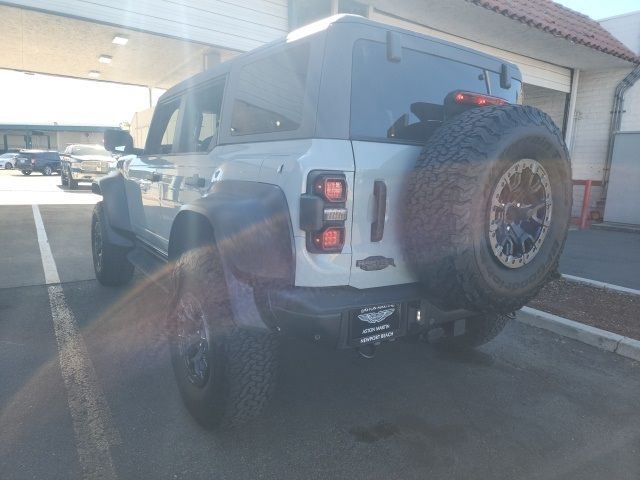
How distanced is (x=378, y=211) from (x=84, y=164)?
17.9 metres

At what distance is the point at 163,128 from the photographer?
4.30m

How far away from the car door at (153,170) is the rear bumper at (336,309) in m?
2.00

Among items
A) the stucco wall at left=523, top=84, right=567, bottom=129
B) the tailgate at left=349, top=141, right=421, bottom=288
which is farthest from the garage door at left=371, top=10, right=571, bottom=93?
the tailgate at left=349, top=141, right=421, bottom=288

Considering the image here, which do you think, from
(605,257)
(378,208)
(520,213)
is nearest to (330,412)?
(378,208)

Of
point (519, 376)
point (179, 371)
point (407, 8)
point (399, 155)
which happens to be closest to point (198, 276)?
point (179, 371)

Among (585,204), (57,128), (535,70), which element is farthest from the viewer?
(57,128)

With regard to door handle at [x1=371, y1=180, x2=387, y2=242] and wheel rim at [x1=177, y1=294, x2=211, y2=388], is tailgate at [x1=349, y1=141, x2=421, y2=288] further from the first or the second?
wheel rim at [x1=177, y1=294, x2=211, y2=388]

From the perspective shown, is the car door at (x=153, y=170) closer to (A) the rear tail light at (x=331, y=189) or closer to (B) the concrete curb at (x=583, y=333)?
(A) the rear tail light at (x=331, y=189)

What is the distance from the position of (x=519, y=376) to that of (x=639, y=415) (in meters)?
0.73

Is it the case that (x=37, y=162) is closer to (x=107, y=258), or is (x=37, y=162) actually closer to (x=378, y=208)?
(x=107, y=258)

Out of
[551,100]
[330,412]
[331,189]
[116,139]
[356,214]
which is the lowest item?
[330,412]

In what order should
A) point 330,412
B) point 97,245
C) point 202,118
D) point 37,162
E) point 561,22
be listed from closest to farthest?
point 330,412, point 202,118, point 97,245, point 561,22, point 37,162

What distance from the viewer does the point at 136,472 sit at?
7.15 ft

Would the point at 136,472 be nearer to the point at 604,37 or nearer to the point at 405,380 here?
the point at 405,380
